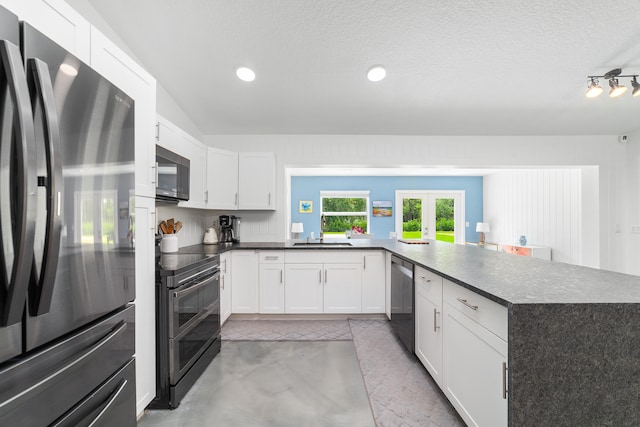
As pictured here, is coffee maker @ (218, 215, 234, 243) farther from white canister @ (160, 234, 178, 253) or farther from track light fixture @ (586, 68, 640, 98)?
track light fixture @ (586, 68, 640, 98)

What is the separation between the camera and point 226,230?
3.88 m

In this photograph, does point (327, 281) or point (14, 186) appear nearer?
point (14, 186)

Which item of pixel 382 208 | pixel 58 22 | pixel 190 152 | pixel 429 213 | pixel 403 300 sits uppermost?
pixel 58 22

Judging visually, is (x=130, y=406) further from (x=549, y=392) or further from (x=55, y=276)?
(x=549, y=392)

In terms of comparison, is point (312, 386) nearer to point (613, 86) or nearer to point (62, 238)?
point (62, 238)

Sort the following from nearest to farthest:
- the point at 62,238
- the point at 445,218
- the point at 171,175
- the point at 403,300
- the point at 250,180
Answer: the point at 62,238 < the point at 171,175 < the point at 403,300 < the point at 250,180 < the point at 445,218

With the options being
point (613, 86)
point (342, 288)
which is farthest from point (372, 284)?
point (613, 86)

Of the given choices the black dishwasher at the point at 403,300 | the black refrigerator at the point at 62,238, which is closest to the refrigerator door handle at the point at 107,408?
the black refrigerator at the point at 62,238

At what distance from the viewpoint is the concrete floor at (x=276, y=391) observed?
1.73 metres

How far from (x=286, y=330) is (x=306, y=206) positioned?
16.0ft

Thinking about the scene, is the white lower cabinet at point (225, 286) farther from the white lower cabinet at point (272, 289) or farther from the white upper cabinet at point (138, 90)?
the white upper cabinet at point (138, 90)

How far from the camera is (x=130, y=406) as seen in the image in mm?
1279

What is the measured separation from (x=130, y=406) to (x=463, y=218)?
8.25 m

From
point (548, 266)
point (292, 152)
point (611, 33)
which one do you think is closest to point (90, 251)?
point (548, 266)
